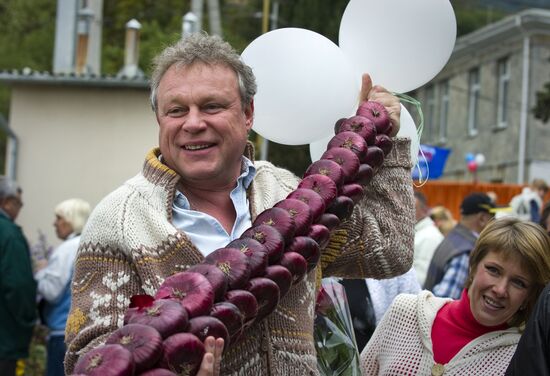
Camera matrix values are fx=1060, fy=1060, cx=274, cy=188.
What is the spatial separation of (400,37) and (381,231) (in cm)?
78

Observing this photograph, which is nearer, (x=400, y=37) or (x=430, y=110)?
(x=400, y=37)

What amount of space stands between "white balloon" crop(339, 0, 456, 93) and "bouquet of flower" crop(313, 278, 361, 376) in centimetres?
82

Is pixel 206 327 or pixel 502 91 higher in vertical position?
pixel 502 91

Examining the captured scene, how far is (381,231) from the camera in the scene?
3545 millimetres

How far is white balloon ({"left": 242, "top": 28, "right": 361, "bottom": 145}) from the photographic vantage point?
12.2 ft

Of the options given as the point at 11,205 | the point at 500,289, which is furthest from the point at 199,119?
the point at 11,205

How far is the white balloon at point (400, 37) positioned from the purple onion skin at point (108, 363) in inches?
68.2

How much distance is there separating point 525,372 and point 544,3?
81.0 ft

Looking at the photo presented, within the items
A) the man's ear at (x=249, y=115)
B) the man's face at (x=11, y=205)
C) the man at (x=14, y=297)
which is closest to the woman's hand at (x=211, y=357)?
the man's ear at (x=249, y=115)

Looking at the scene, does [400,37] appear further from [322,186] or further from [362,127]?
[322,186]

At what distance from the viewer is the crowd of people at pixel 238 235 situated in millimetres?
3012

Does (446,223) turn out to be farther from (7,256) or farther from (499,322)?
(499,322)

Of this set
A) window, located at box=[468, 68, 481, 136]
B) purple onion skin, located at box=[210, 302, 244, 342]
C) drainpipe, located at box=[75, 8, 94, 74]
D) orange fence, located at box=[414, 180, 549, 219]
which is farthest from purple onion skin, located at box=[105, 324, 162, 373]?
window, located at box=[468, 68, 481, 136]

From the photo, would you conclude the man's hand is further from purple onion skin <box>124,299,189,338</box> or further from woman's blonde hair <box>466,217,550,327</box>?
purple onion skin <box>124,299,189,338</box>
